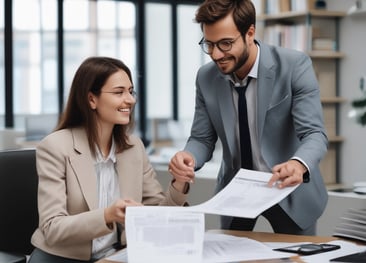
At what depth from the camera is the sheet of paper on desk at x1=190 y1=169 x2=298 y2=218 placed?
5.78 ft

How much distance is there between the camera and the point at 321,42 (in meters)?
6.57

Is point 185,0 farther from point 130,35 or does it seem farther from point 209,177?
point 209,177

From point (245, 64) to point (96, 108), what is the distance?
0.53 m

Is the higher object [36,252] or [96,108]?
[96,108]

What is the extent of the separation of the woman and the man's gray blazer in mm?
222

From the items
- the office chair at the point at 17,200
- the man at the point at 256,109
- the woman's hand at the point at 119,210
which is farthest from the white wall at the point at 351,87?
the woman's hand at the point at 119,210

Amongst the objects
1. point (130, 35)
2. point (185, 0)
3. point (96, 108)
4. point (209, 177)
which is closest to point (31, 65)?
point (130, 35)

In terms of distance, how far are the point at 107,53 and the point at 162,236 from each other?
7.55 m

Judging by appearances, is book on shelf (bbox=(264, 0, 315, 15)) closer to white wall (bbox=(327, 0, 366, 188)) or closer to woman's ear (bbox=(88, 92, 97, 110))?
white wall (bbox=(327, 0, 366, 188))

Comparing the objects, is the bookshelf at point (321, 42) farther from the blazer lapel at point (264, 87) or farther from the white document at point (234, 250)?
the white document at point (234, 250)

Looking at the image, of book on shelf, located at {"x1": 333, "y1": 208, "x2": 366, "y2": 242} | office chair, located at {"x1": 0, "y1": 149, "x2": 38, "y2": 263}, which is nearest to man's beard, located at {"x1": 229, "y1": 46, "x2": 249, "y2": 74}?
book on shelf, located at {"x1": 333, "y1": 208, "x2": 366, "y2": 242}

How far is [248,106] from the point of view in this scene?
225cm

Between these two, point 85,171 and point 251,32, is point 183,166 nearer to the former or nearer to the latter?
point 85,171

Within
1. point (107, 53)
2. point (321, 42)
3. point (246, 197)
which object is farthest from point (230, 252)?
point (107, 53)
